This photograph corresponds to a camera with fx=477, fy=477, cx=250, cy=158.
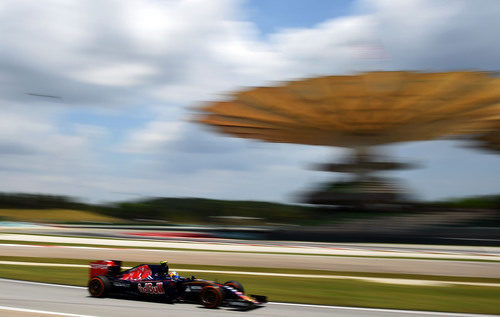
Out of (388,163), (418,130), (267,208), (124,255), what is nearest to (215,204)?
(267,208)

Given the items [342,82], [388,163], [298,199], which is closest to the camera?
[342,82]

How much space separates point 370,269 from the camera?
19656 millimetres

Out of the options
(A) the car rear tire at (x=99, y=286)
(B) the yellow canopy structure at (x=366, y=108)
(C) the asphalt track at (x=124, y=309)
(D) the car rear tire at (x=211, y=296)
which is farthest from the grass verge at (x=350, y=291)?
(B) the yellow canopy structure at (x=366, y=108)

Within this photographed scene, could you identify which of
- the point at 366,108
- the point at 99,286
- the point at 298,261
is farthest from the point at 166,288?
the point at 366,108

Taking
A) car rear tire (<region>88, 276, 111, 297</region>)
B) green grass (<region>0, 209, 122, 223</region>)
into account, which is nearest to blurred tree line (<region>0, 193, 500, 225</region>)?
green grass (<region>0, 209, 122, 223</region>)

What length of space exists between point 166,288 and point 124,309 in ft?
3.55

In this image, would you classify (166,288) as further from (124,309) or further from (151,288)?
(124,309)

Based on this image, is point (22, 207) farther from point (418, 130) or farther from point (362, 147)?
point (418, 130)

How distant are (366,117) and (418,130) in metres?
5.73

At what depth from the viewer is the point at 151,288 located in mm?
11000

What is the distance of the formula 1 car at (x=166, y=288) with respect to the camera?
10.5 meters

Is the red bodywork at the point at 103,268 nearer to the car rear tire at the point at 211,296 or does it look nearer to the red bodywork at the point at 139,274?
the red bodywork at the point at 139,274

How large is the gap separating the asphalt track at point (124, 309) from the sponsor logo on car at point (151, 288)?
27 cm

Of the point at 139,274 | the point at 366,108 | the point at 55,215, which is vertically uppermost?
the point at 366,108
